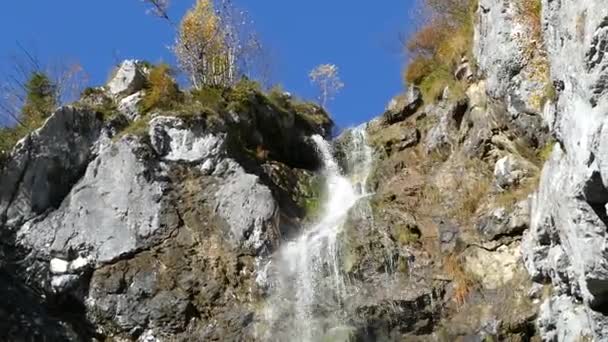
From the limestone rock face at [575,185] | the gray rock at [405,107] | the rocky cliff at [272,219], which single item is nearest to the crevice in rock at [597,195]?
the limestone rock face at [575,185]

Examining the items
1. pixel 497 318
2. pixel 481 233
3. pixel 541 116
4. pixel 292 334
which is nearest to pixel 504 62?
pixel 541 116

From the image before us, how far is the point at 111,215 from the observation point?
52.0ft

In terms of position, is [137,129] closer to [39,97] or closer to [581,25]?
[39,97]

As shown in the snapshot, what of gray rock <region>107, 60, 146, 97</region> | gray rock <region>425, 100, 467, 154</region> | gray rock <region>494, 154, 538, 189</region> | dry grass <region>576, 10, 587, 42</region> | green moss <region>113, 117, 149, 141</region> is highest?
gray rock <region>107, 60, 146, 97</region>

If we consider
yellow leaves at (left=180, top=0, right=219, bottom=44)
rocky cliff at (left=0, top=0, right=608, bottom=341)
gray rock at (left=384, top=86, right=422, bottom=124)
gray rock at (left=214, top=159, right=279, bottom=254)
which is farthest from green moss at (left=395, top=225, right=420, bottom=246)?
yellow leaves at (left=180, top=0, right=219, bottom=44)

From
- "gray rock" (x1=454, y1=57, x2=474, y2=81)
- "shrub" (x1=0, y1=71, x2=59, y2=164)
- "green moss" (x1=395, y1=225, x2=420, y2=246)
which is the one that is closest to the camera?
"green moss" (x1=395, y1=225, x2=420, y2=246)

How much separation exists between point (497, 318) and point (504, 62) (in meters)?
5.03

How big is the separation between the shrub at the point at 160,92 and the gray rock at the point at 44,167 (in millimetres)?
1494

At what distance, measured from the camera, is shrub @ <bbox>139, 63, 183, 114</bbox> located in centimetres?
1772

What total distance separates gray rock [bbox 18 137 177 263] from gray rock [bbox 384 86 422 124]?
5.51 m

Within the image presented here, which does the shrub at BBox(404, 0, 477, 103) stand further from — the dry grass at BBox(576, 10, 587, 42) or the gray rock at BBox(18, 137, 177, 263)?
the dry grass at BBox(576, 10, 587, 42)

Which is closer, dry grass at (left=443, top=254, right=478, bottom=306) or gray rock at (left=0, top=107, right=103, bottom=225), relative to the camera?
dry grass at (left=443, top=254, right=478, bottom=306)

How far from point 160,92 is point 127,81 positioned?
93 cm

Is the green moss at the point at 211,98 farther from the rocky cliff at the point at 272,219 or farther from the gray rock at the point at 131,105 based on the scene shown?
the gray rock at the point at 131,105
